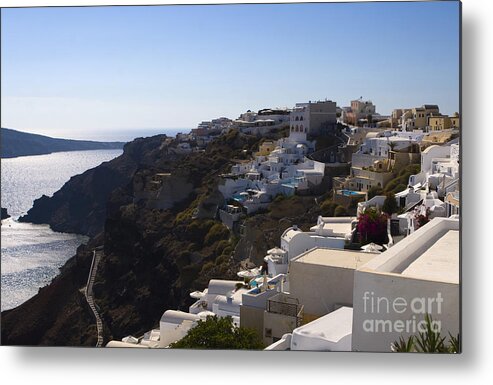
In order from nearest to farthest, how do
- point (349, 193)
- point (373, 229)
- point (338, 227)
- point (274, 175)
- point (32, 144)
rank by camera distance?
point (32, 144)
point (373, 229)
point (338, 227)
point (349, 193)
point (274, 175)

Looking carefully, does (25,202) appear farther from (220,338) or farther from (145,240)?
(145,240)

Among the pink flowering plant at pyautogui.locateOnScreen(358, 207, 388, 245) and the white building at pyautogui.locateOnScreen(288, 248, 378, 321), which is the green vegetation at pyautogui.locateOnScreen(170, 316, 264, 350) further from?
the pink flowering plant at pyautogui.locateOnScreen(358, 207, 388, 245)

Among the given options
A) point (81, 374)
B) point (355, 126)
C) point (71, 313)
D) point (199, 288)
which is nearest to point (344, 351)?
point (81, 374)

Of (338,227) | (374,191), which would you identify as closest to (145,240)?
(374,191)

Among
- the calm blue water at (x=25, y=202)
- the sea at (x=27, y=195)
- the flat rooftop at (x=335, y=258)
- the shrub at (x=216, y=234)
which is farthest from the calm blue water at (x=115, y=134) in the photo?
the shrub at (x=216, y=234)

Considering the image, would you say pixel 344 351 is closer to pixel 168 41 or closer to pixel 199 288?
pixel 168 41

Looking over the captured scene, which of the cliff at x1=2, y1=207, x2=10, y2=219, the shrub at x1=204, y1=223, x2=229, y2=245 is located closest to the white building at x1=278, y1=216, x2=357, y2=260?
the cliff at x1=2, y1=207, x2=10, y2=219

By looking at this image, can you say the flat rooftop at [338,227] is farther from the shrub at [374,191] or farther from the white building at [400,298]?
the white building at [400,298]
